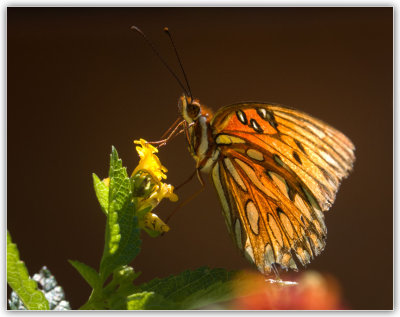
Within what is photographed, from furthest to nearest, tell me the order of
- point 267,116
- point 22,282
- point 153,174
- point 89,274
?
point 267,116, point 153,174, point 89,274, point 22,282

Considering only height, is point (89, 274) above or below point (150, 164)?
below

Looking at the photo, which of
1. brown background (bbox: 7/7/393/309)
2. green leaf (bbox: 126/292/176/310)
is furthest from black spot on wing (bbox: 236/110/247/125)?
brown background (bbox: 7/7/393/309)

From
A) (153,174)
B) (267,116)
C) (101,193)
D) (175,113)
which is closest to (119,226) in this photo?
(101,193)

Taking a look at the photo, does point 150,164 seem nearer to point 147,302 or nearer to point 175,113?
point 147,302

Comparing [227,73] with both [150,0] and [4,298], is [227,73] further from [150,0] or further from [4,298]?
[4,298]

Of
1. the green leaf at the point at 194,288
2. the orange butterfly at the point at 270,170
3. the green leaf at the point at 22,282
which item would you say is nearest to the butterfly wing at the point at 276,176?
the orange butterfly at the point at 270,170

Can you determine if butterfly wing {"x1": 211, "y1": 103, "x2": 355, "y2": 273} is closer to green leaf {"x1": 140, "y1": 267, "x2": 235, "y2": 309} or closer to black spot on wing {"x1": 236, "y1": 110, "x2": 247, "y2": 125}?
black spot on wing {"x1": 236, "y1": 110, "x2": 247, "y2": 125}

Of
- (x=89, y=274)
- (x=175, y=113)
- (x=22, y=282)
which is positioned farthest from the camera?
(x=175, y=113)
